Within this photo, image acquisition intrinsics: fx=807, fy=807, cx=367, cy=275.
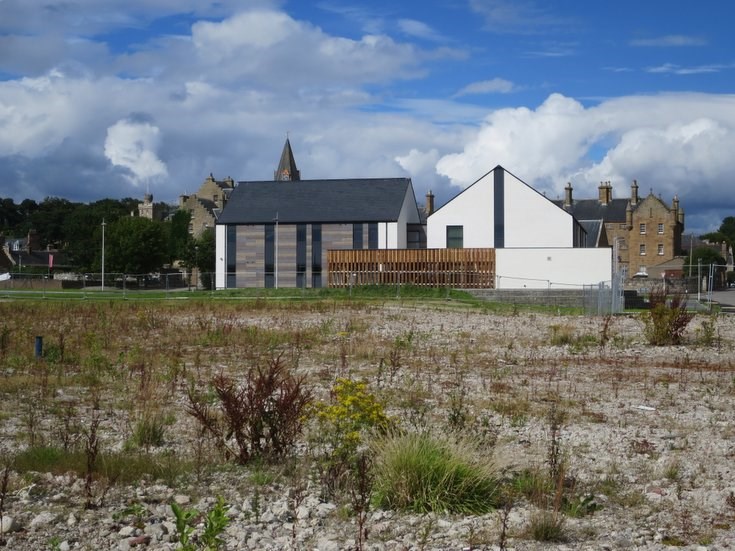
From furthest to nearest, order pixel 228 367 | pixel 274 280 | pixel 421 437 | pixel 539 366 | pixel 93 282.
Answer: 1. pixel 93 282
2. pixel 274 280
3. pixel 539 366
4. pixel 228 367
5. pixel 421 437

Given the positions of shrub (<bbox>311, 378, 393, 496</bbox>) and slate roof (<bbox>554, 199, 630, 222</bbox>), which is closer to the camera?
shrub (<bbox>311, 378, 393, 496</bbox>)

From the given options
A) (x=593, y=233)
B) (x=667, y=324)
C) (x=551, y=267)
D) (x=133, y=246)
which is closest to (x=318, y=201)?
(x=551, y=267)

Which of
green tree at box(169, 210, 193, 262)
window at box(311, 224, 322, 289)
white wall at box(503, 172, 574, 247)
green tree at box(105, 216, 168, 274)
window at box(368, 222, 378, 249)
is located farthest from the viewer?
green tree at box(169, 210, 193, 262)

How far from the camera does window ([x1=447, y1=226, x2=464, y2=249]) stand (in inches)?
2290

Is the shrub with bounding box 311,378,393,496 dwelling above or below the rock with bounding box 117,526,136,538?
above

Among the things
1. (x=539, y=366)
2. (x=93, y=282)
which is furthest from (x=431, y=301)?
(x=93, y=282)

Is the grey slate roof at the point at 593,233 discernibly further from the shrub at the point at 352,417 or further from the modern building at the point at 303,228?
the shrub at the point at 352,417

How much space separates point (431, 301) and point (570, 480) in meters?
32.0

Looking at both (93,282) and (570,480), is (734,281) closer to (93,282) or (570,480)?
(93,282)

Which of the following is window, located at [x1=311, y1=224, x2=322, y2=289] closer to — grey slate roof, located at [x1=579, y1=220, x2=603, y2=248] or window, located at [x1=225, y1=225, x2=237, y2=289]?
window, located at [x1=225, y1=225, x2=237, y2=289]

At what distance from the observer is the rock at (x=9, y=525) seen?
243 inches

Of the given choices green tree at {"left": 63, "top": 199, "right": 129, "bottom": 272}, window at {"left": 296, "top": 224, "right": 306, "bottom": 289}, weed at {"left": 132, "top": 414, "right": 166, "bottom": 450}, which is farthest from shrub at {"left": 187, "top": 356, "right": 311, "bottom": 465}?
green tree at {"left": 63, "top": 199, "right": 129, "bottom": 272}

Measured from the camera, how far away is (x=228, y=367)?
52.5 ft

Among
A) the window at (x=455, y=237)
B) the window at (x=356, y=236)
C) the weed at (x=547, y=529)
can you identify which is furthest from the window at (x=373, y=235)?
the weed at (x=547, y=529)
